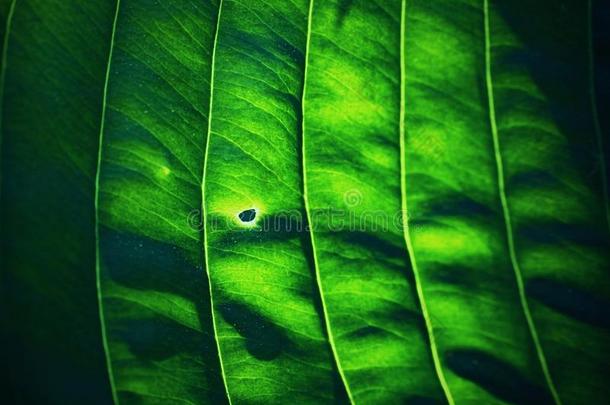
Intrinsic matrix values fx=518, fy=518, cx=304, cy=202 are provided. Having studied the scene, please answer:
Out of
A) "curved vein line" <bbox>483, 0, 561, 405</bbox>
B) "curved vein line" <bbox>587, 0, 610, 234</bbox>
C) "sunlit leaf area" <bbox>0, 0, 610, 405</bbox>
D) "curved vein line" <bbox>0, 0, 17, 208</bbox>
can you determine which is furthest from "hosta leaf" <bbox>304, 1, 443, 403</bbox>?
"curved vein line" <bbox>0, 0, 17, 208</bbox>

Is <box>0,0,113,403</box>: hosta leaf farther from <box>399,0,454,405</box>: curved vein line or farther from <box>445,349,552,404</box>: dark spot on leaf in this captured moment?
<box>445,349,552,404</box>: dark spot on leaf

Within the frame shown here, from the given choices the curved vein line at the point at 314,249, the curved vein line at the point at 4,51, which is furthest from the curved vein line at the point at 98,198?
the curved vein line at the point at 314,249

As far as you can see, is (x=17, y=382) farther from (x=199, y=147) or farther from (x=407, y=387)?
(x=407, y=387)

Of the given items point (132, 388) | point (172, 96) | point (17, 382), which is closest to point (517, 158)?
point (172, 96)

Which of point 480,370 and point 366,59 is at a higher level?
point 366,59

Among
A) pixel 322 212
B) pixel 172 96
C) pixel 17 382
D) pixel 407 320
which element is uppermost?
pixel 172 96

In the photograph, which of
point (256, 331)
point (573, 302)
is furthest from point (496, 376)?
point (256, 331)
